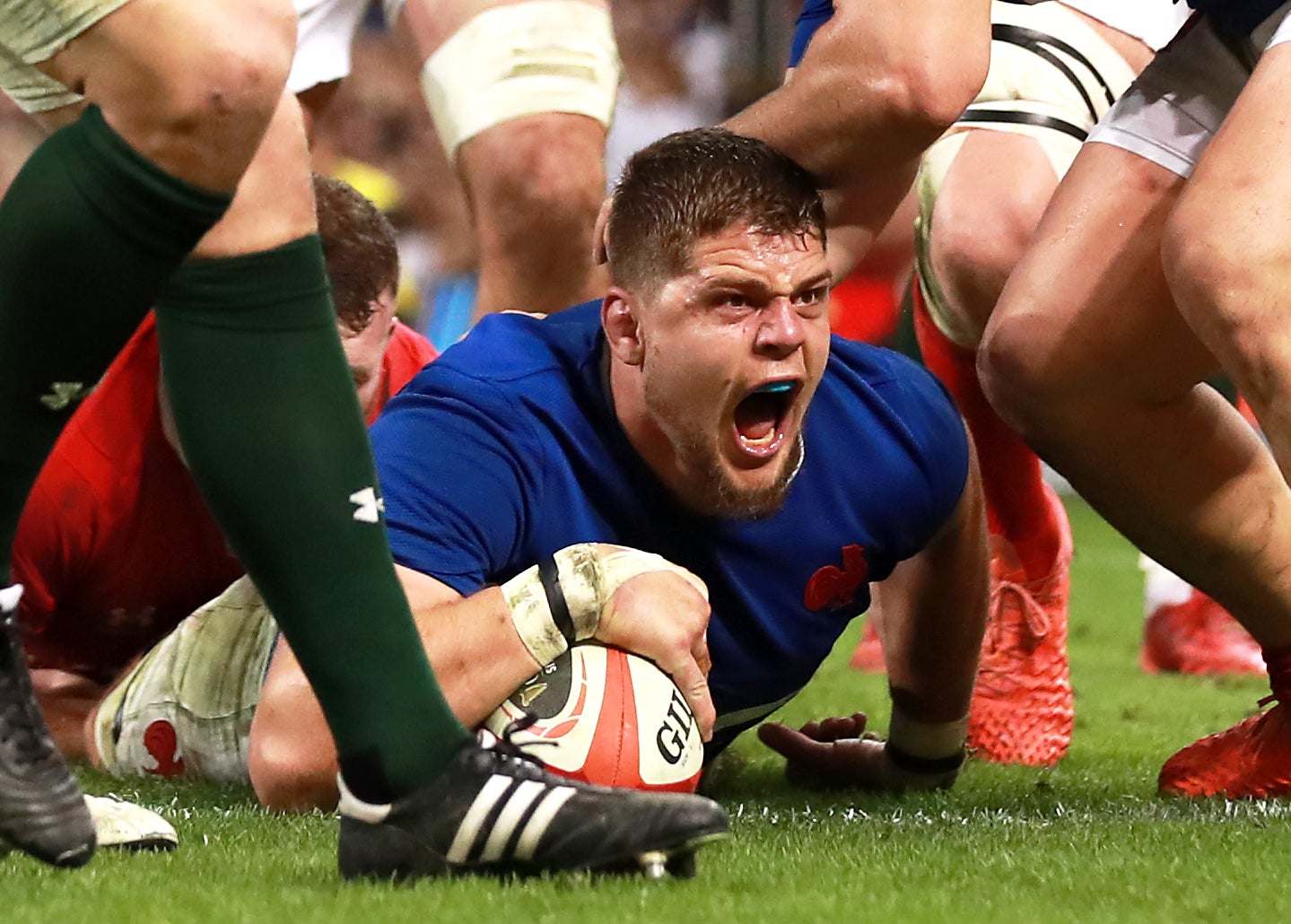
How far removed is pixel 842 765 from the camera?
335cm

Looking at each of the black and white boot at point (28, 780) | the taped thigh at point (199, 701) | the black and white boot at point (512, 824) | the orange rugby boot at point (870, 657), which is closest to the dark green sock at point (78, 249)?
the black and white boot at point (28, 780)

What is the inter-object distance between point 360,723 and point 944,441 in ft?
4.72

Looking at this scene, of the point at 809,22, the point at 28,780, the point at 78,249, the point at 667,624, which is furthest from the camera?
the point at 809,22

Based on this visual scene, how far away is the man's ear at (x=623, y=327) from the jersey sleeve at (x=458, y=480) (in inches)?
6.9

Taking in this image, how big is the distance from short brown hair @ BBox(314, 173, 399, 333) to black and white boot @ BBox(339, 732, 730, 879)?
1828 millimetres

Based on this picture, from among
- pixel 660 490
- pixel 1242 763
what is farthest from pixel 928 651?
pixel 660 490

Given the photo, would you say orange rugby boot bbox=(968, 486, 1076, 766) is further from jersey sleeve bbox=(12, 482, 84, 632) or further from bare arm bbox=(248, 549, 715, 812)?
jersey sleeve bbox=(12, 482, 84, 632)

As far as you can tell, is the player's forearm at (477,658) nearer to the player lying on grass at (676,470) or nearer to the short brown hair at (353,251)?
the player lying on grass at (676,470)

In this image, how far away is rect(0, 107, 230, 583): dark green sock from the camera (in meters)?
1.74

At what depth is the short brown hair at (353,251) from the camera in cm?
369

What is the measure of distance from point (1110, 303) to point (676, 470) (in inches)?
28.8

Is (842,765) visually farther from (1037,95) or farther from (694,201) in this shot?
(1037,95)

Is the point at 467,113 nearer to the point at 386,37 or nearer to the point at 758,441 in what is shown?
the point at 758,441

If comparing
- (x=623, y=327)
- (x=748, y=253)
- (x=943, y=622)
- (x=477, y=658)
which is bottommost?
(x=943, y=622)
